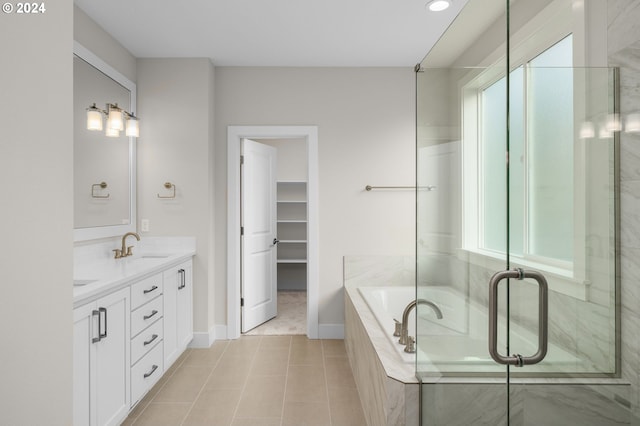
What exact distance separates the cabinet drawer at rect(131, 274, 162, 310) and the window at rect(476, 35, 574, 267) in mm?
2061

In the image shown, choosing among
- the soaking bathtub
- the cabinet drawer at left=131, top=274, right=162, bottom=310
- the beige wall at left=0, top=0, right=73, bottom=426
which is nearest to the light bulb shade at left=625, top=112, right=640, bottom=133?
the soaking bathtub

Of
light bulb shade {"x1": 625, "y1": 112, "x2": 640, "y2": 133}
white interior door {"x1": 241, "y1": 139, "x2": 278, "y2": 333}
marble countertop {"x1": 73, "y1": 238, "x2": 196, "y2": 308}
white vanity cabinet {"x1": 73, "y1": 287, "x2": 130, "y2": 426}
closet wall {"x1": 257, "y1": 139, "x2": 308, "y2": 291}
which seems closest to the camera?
light bulb shade {"x1": 625, "y1": 112, "x2": 640, "y2": 133}

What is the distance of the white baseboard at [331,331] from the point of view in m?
3.55

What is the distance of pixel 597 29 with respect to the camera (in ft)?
2.77

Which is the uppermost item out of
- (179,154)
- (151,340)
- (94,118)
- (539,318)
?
(94,118)

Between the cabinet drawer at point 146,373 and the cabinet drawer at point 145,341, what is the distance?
0.04 meters

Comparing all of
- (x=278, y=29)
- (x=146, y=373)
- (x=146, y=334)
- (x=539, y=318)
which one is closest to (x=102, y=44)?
(x=278, y=29)

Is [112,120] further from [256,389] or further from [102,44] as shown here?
[256,389]

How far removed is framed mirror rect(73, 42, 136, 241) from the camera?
8.29 ft

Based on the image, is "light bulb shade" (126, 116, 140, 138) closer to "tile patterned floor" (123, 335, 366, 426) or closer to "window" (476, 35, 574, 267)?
"tile patterned floor" (123, 335, 366, 426)

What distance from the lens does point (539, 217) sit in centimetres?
90

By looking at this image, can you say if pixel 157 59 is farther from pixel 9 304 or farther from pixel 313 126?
pixel 9 304

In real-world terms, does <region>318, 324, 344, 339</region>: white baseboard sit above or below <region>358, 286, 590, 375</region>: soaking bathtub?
below

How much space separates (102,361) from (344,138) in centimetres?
268
